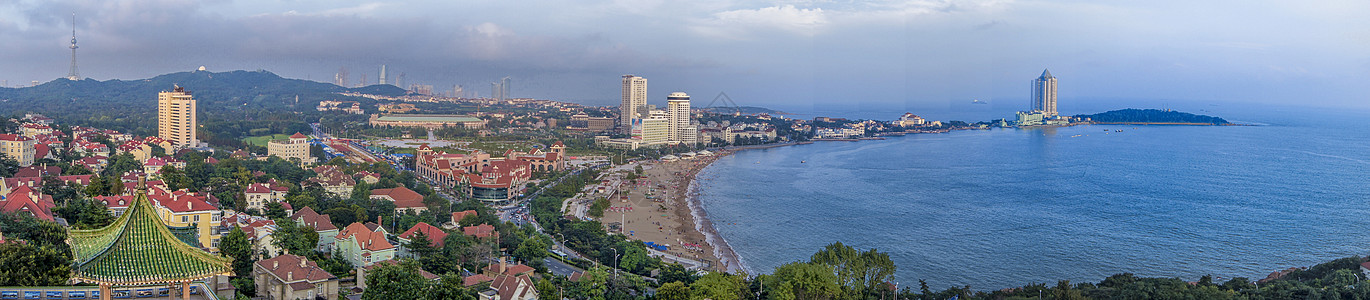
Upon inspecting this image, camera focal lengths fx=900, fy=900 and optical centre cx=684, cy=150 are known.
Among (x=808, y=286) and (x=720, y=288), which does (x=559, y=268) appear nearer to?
(x=720, y=288)

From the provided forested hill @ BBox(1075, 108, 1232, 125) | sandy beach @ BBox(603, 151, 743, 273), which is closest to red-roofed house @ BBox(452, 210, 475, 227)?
sandy beach @ BBox(603, 151, 743, 273)

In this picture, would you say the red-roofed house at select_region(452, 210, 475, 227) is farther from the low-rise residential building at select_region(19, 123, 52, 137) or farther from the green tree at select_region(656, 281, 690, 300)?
the low-rise residential building at select_region(19, 123, 52, 137)

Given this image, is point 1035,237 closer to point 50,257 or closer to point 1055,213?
point 1055,213

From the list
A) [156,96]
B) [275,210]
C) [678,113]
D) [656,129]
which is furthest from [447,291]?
[156,96]

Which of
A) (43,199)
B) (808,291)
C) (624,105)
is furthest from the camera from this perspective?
(624,105)

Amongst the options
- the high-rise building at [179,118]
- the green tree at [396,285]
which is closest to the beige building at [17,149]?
the high-rise building at [179,118]

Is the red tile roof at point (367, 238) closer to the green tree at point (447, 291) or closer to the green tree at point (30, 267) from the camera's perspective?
the green tree at point (447, 291)

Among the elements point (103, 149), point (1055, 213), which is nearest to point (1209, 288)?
point (1055, 213)
